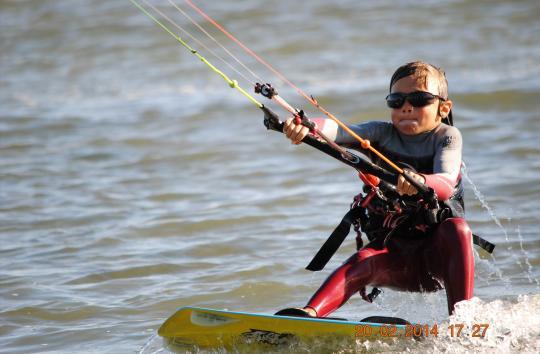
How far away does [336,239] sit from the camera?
462cm

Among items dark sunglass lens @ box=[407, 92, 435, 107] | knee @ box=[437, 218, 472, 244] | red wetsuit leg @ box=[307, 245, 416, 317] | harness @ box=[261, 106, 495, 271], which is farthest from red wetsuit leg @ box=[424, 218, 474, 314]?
dark sunglass lens @ box=[407, 92, 435, 107]

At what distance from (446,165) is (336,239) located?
0.67 m

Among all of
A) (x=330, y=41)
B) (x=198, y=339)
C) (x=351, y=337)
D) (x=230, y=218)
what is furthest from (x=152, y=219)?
(x=330, y=41)

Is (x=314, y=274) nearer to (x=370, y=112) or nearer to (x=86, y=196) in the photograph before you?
(x=86, y=196)

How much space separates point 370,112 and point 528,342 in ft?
Result: 22.3

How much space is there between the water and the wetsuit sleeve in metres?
0.54

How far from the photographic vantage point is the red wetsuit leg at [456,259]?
4270 millimetres

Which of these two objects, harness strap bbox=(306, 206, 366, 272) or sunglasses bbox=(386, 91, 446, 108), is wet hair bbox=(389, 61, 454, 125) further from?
harness strap bbox=(306, 206, 366, 272)

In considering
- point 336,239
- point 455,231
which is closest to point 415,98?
point 455,231

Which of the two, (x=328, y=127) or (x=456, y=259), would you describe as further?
(x=328, y=127)

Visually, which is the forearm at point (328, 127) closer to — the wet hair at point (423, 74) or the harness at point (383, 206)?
the harness at point (383, 206)

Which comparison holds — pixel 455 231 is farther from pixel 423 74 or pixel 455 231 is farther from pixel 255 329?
pixel 255 329

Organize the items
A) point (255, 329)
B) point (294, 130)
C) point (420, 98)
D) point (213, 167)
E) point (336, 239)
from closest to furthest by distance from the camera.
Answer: point (294, 130) → point (255, 329) → point (420, 98) → point (336, 239) → point (213, 167)

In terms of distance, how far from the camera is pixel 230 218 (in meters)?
7.35
